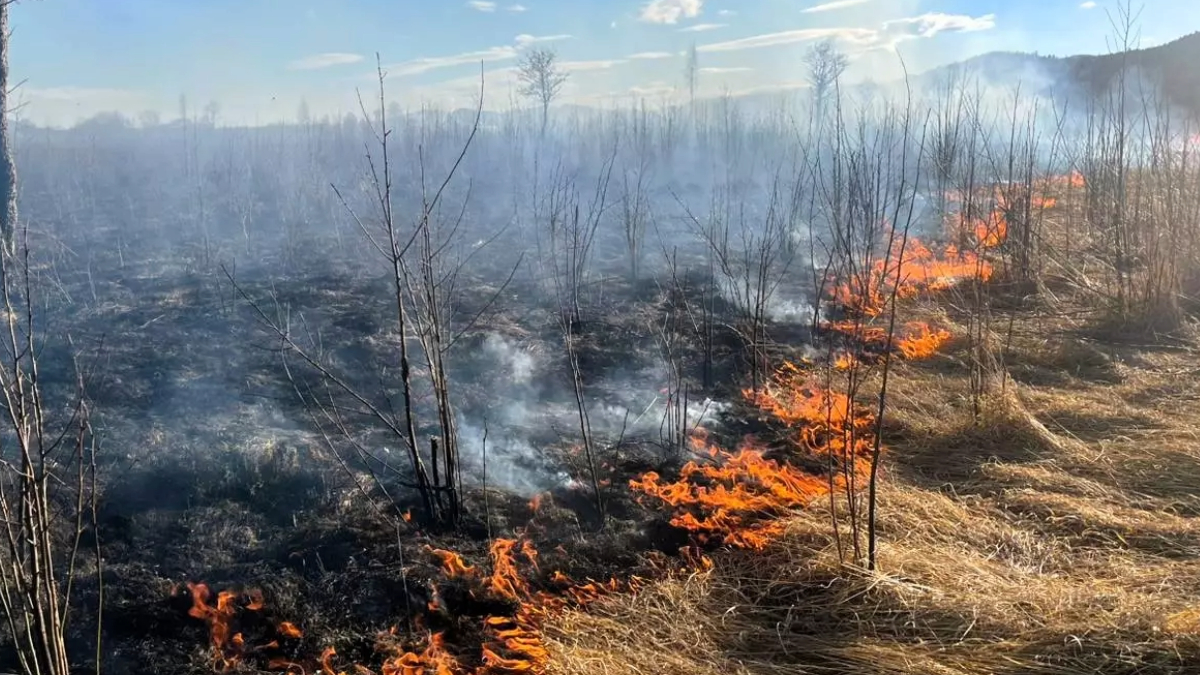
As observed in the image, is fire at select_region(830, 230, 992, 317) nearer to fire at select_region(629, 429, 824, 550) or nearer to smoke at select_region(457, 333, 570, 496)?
fire at select_region(629, 429, 824, 550)

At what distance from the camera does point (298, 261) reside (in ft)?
34.6

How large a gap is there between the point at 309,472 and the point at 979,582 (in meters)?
3.57

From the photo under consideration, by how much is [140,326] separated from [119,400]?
2.00 metres

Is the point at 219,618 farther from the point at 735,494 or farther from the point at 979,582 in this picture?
the point at 979,582

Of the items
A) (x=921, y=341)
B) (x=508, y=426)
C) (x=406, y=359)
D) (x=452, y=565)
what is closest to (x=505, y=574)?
(x=452, y=565)

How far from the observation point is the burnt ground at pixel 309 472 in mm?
3475

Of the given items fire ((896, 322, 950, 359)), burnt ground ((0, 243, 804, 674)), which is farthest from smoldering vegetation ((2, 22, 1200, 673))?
fire ((896, 322, 950, 359))

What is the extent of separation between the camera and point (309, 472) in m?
4.57

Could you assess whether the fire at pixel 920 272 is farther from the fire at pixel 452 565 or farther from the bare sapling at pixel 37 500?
the bare sapling at pixel 37 500

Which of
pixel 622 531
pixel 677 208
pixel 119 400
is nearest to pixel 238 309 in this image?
pixel 119 400

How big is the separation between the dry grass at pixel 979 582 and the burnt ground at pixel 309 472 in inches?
21.9

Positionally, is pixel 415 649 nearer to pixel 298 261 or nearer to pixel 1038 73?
pixel 298 261

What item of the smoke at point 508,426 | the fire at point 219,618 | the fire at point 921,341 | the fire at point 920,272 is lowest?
the fire at point 219,618

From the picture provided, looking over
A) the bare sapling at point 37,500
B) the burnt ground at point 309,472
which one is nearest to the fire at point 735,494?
the burnt ground at point 309,472
